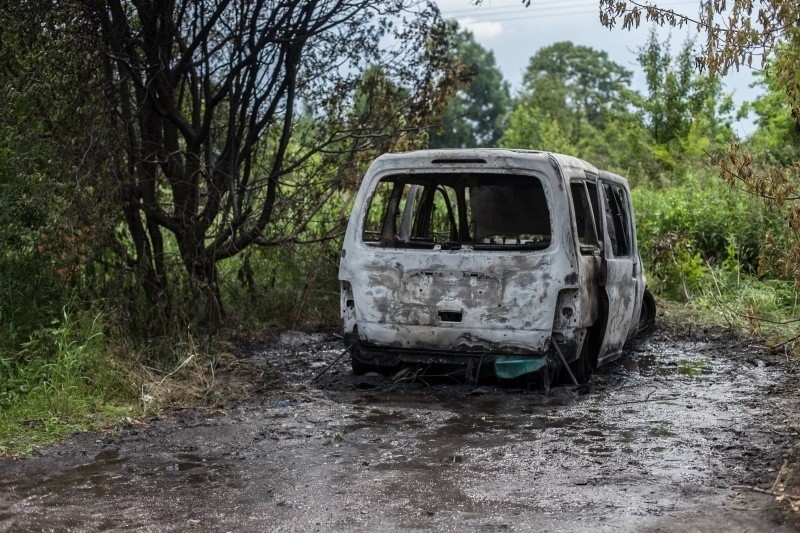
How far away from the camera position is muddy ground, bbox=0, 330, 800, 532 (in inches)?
194

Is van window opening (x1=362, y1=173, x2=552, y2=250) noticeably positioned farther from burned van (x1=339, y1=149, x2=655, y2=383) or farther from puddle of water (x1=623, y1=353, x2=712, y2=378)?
puddle of water (x1=623, y1=353, x2=712, y2=378)

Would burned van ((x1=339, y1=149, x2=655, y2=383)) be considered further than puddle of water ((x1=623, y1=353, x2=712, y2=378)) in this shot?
No

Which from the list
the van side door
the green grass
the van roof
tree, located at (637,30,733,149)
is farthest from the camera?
tree, located at (637,30,733,149)

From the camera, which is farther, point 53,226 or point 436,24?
point 436,24

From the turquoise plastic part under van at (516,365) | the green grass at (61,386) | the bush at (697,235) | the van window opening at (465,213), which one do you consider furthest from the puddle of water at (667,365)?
the green grass at (61,386)

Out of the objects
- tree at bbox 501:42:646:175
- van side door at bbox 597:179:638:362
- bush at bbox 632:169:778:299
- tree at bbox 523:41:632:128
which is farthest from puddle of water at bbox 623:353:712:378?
tree at bbox 523:41:632:128

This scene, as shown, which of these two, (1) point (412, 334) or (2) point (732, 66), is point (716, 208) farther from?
(2) point (732, 66)

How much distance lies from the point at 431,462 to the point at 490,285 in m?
2.35

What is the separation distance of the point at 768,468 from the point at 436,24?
7.78 meters

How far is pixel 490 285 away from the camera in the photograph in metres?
8.11

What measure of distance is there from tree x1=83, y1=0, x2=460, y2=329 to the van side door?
300 centimetres

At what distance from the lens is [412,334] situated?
834 centimetres

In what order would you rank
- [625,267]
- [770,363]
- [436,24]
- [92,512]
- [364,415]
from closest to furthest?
1. [92,512]
2. [364,415]
3. [625,267]
4. [770,363]
5. [436,24]

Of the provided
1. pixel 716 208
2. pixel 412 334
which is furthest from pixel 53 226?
pixel 716 208
